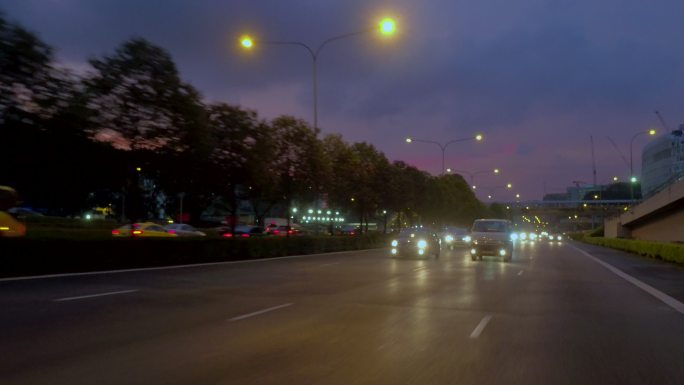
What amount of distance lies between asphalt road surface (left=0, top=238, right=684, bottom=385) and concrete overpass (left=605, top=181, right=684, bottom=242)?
32444mm

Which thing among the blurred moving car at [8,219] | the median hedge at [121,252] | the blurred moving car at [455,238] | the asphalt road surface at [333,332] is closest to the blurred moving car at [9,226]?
the blurred moving car at [8,219]

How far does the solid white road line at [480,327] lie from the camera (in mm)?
10438

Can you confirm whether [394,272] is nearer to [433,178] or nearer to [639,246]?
[639,246]

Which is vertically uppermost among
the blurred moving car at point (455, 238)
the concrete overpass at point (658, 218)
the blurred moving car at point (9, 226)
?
the concrete overpass at point (658, 218)

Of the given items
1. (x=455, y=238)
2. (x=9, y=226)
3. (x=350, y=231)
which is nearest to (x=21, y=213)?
(x=350, y=231)

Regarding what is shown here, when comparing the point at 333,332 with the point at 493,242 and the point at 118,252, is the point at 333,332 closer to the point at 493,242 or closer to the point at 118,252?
the point at 118,252

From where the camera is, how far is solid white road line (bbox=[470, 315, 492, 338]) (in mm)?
10438

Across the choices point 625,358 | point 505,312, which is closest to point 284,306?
point 505,312

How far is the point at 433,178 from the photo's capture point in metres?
76.3

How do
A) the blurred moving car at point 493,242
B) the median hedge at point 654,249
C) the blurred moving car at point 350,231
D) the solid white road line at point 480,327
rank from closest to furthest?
the solid white road line at point 480,327 → the blurred moving car at point 493,242 → the median hedge at point 654,249 → the blurred moving car at point 350,231

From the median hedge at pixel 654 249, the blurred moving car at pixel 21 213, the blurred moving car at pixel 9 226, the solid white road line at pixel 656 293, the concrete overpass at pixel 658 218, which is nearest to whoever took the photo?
the solid white road line at pixel 656 293

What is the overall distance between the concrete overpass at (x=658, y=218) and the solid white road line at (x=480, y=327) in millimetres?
37773

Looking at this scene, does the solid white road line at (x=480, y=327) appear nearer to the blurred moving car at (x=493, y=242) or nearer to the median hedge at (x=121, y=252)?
the median hedge at (x=121, y=252)

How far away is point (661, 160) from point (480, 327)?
130541 millimetres
